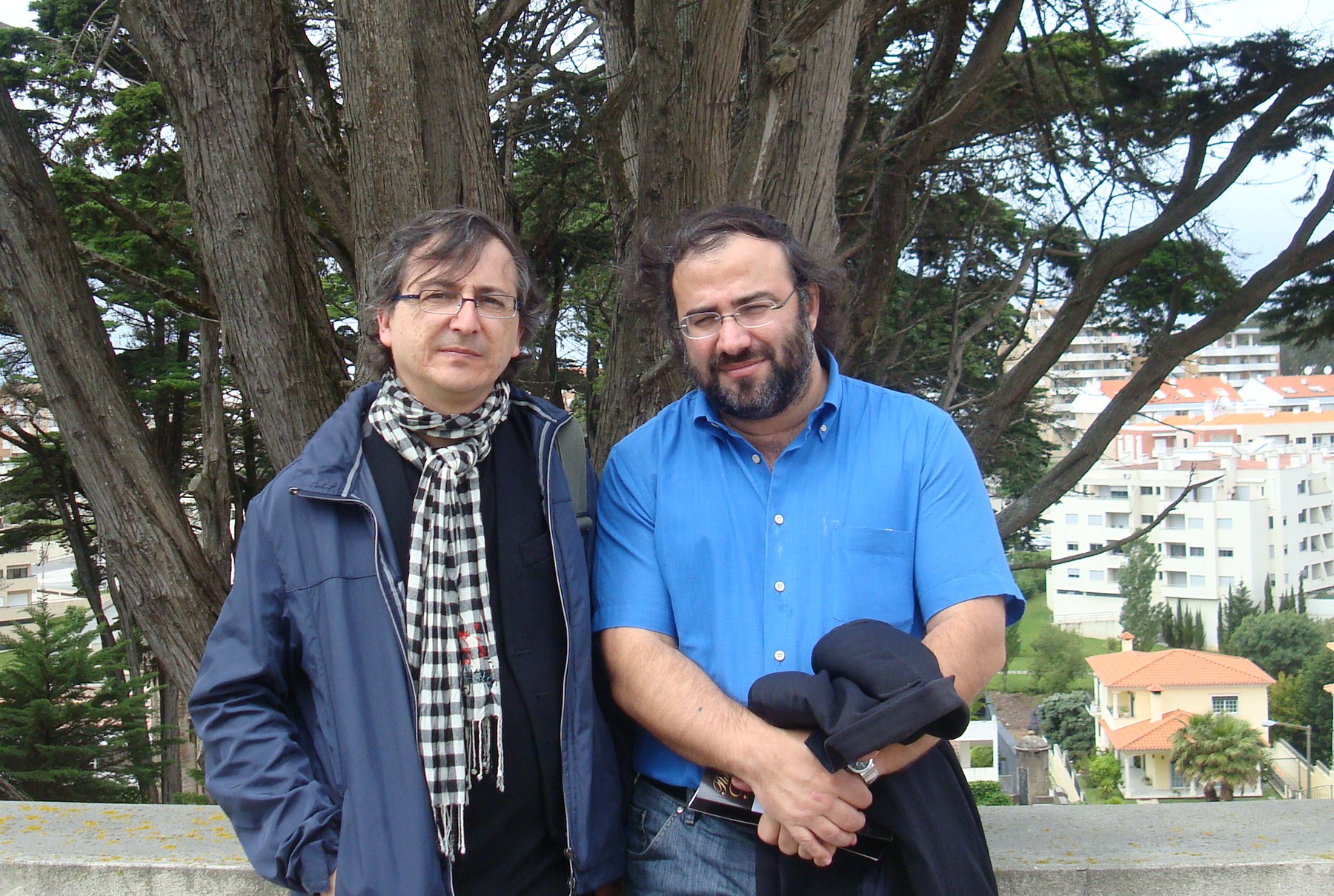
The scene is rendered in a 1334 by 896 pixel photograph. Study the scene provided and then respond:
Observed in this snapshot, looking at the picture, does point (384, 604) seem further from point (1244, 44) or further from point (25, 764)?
point (25, 764)

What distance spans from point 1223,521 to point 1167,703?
7.04 meters

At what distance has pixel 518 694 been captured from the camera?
1.89 metres

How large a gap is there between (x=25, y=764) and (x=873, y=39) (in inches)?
336

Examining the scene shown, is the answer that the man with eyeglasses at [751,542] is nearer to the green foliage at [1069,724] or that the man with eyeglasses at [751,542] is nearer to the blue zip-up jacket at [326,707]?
the blue zip-up jacket at [326,707]

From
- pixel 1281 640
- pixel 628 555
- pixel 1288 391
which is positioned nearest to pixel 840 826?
pixel 628 555

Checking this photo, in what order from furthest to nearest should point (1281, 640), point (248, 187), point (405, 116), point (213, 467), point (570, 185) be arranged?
point (1281, 640) < point (570, 185) < point (213, 467) < point (248, 187) < point (405, 116)

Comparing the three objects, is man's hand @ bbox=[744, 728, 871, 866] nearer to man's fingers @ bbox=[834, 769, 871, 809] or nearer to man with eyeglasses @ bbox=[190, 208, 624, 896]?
man's fingers @ bbox=[834, 769, 871, 809]

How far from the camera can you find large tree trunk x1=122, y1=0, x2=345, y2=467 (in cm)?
298

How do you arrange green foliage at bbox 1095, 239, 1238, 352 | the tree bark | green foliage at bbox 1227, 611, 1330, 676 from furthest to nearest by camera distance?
green foliage at bbox 1227, 611, 1330, 676, green foliage at bbox 1095, 239, 1238, 352, the tree bark

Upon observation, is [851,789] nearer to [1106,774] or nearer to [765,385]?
[765,385]

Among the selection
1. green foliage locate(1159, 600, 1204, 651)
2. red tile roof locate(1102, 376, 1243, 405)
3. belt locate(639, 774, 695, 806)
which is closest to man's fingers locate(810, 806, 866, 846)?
belt locate(639, 774, 695, 806)

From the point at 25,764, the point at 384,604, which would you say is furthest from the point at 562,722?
the point at 25,764

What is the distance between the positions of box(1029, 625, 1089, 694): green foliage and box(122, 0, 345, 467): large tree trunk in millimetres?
35443

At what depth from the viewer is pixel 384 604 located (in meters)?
1.77
